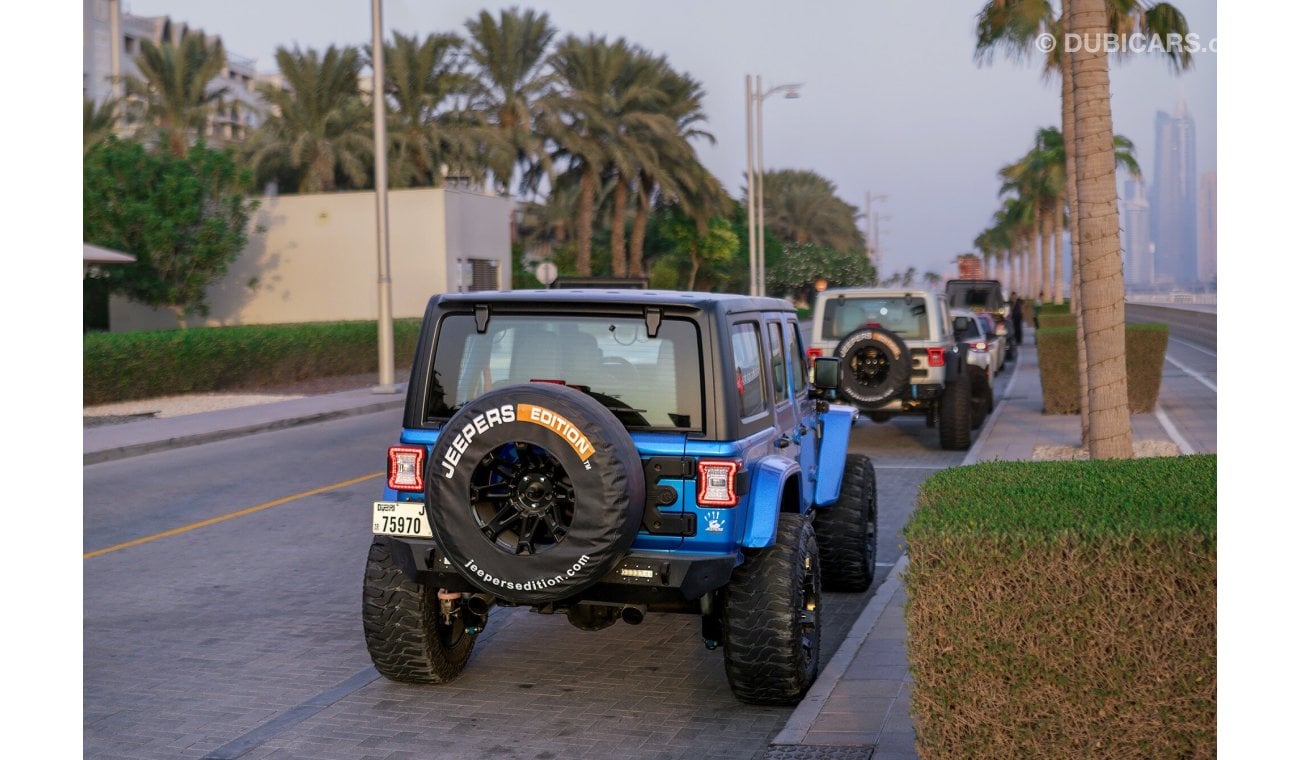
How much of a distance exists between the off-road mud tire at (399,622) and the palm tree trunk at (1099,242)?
21.6ft

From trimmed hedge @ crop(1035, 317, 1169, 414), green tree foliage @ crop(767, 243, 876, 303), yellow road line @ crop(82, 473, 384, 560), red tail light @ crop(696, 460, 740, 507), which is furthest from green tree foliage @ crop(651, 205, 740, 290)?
red tail light @ crop(696, 460, 740, 507)

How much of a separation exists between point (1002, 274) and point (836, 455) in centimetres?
17063

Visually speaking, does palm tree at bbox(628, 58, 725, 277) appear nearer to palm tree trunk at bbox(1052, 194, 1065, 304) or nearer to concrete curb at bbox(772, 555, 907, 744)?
palm tree trunk at bbox(1052, 194, 1065, 304)

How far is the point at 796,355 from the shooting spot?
8016 mm

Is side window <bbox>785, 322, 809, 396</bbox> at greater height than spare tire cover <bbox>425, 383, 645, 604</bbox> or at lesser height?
greater

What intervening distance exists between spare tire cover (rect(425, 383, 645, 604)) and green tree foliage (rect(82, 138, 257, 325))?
97.7 feet

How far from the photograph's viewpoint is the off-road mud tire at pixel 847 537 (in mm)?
8781

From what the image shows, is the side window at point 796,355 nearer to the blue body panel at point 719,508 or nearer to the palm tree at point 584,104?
the blue body panel at point 719,508

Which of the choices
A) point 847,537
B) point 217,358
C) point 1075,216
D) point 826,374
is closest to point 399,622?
point 826,374

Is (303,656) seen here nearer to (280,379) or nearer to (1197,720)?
(1197,720)

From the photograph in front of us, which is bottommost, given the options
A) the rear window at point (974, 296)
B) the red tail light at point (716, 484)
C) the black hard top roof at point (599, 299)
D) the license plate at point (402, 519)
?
the license plate at point (402, 519)

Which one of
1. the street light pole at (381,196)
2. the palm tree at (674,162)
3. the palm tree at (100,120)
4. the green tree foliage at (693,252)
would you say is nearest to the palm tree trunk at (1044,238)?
the green tree foliage at (693,252)

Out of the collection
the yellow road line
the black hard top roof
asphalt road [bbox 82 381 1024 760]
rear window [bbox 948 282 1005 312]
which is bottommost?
asphalt road [bbox 82 381 1024 760]

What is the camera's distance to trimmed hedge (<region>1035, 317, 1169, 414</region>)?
19922mm
